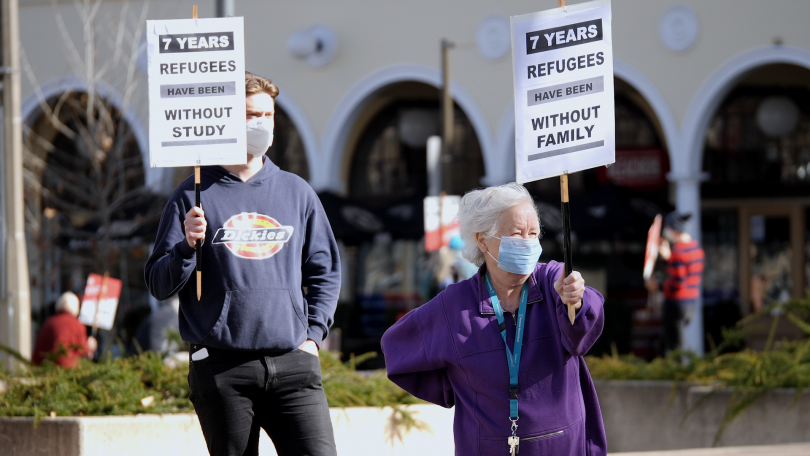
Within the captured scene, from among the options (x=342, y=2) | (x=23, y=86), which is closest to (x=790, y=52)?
(x=342, y=2)

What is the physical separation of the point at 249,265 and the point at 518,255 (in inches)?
41.2

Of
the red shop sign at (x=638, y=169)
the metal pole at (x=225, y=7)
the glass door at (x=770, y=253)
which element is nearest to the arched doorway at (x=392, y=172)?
the red shop sign at (x=638, y=169)

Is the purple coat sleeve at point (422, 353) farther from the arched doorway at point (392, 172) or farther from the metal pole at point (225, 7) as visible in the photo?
the arched doorway at point (392, 172)

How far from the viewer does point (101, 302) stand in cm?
1073

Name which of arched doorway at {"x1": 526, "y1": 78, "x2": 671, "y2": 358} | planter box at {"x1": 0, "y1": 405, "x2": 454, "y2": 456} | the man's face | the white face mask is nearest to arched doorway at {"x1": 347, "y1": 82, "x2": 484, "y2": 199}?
arched doorway at {"x1": 526, "y1": 78, "x2": 671, "y2": 358}

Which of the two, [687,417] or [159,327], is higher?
[159,327]

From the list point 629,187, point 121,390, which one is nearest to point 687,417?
point 121,390

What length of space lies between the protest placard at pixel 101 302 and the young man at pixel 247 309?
23.2 feet

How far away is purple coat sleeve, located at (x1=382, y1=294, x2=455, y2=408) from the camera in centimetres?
330

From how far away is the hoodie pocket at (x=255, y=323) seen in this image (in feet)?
12.0

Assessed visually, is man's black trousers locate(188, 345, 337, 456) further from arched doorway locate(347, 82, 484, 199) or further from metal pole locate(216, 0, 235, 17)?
arched doorway locate(347, 82, 484, 199)

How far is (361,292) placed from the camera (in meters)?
21.1

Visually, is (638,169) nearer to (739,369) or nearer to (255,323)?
(739,369)

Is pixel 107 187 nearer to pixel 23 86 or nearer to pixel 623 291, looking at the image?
pixel 23 86
